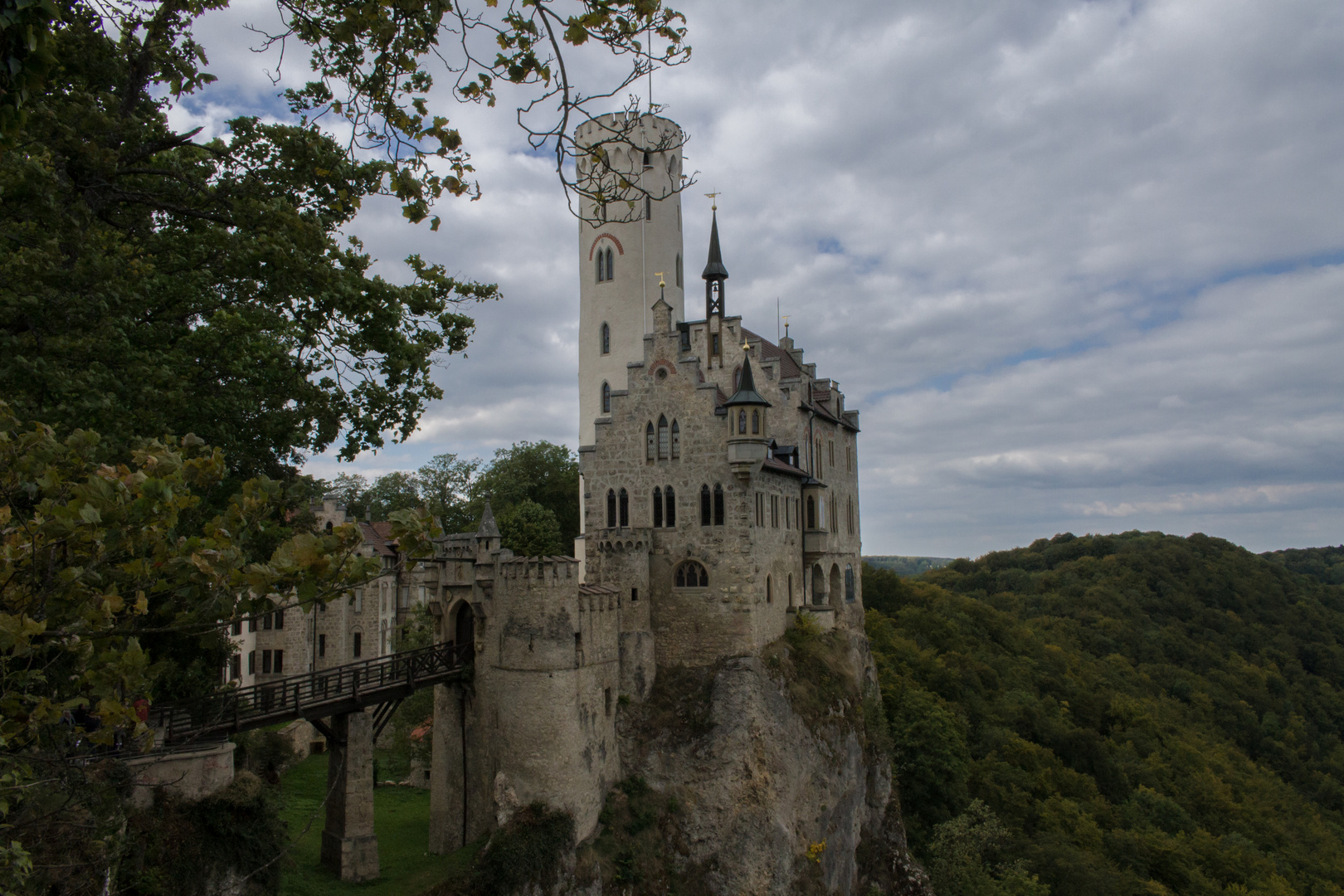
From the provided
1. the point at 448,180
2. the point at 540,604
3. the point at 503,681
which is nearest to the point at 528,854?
the point at 503,681

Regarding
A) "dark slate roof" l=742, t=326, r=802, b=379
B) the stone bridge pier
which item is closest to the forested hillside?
"dark slate roof" l=742, t=326, r=802, b=379

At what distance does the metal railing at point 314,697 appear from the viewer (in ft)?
69.4

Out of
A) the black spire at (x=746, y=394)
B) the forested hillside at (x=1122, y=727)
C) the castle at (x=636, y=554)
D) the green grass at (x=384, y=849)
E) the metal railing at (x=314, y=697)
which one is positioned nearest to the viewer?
the metal railing at (x=314, y=697)

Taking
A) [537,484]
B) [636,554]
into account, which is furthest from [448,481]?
[636,554]

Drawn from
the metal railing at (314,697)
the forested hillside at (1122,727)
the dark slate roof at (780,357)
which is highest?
the dark slate roof at (780,357)

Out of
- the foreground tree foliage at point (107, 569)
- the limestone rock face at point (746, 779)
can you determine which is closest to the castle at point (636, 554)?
the limestone rock face at point (746, 779)

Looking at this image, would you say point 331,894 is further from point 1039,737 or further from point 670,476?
point 1039,737

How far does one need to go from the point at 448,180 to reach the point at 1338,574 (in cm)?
24379

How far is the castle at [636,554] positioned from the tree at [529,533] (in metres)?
8.66

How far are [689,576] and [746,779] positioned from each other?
7188mm

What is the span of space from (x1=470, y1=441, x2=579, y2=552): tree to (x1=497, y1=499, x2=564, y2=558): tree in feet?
13.2

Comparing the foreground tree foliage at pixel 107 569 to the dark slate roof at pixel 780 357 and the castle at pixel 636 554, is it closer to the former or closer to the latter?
the castle at pixel 636 554

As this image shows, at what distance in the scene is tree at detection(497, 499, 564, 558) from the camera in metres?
45.0

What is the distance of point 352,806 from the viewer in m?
24.7
